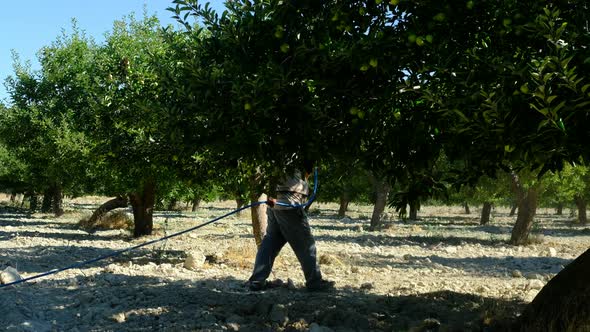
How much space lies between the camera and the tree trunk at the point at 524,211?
59.3ft

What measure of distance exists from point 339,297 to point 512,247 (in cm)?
1197

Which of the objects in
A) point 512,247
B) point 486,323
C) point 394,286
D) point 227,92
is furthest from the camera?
point 512,247

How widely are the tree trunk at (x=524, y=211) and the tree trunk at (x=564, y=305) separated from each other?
42.9ft

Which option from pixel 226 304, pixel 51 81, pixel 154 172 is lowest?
pixel 226 304

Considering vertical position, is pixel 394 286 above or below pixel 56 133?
below

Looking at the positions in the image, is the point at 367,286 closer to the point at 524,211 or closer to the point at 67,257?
the point at 67,257

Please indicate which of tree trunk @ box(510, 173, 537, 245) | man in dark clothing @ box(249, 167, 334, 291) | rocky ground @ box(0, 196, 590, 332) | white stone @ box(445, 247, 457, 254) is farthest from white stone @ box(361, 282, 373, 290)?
tree trunk @ box(510, 173, 537, 245)

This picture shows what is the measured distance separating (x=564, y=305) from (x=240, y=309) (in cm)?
347

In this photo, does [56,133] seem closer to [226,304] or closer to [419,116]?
[226,304]

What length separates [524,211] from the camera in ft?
59.9

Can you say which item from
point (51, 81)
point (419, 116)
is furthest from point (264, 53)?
point (51, 81)

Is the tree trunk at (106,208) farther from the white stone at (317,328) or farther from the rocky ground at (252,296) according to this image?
the white stone at (317,328)

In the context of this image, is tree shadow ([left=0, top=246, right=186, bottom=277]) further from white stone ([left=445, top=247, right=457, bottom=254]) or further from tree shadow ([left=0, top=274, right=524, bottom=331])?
white stone ([left=445, top=247, right=457, bottom=254])

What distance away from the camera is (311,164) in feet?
16.7
